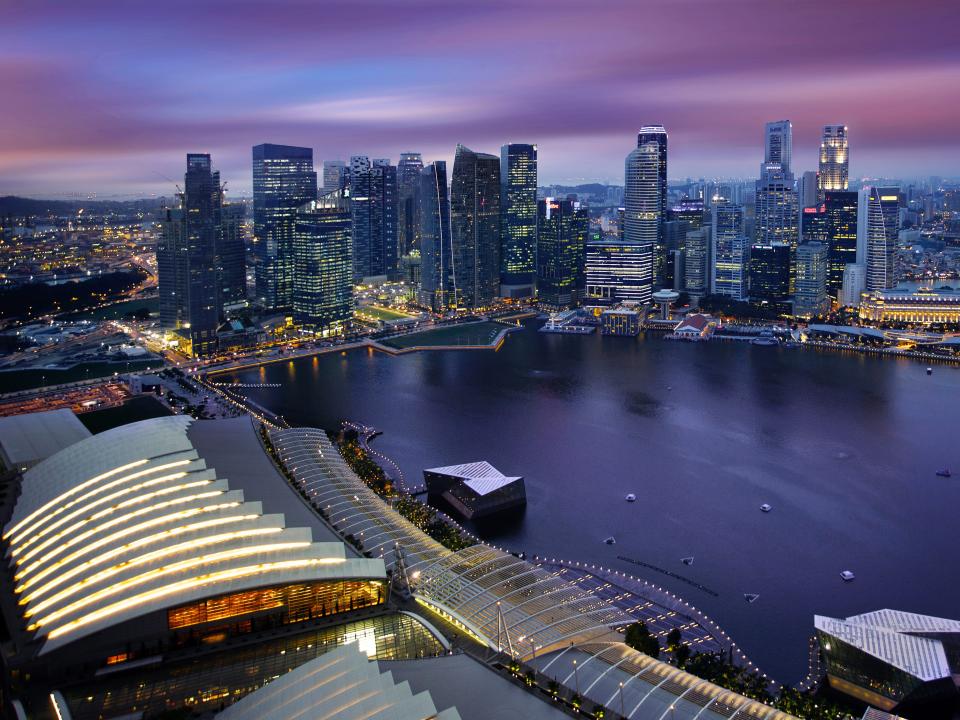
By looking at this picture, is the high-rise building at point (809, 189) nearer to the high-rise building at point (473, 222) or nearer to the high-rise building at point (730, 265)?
the high-rise building at point (730, 265)

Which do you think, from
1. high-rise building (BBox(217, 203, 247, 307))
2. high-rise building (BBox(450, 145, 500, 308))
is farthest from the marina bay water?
high-rise building (BBox(217, 203, 247, 307))

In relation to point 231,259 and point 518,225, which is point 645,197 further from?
point 231,259

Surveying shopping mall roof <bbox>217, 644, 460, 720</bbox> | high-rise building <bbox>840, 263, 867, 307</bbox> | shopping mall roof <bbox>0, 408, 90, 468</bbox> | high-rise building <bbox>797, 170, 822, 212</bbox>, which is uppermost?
high-rise building <bbox>797, 170, 822, 212</bbox>

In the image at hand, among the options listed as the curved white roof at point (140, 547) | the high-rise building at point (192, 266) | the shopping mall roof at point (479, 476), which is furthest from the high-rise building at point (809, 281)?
the curved white roof at point (140, 547)

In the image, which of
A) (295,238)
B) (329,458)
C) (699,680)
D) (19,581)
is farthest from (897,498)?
(295,238)

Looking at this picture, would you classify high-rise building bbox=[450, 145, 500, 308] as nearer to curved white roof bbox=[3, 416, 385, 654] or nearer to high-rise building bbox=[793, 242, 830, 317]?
high-rise building bbox=[793, 242, 830, 317]

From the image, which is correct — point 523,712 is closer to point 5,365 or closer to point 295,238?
point 5,365
